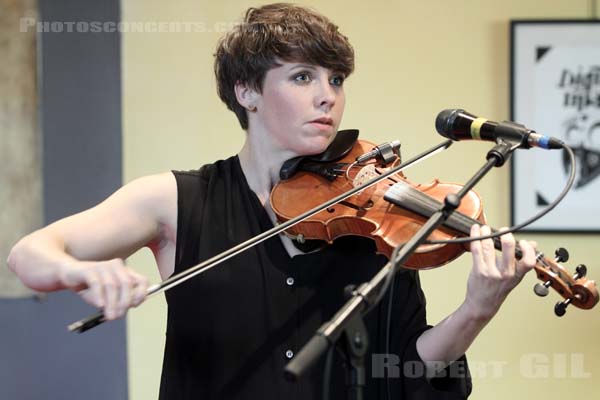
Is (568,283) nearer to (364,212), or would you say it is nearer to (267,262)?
(364,212)

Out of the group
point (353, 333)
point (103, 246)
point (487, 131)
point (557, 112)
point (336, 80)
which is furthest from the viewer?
point (557, 112)

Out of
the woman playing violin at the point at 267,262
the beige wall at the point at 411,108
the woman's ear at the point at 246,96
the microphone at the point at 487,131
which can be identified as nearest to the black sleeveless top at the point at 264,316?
the woman playing violin at the point at 267,262

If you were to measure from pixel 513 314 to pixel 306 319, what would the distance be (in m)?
1.12

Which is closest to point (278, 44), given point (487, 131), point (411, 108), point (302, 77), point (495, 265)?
point (302, 77)

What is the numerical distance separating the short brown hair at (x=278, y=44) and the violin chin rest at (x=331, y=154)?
5.5 inches

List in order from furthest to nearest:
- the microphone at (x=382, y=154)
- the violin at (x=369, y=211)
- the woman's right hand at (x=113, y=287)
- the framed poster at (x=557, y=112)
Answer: the framed poster at (x=557, y=112)
the microphone at (x=382, y=154)
the violin at (x=369, y=211)
the woman's right hand at (x=113, y=287)

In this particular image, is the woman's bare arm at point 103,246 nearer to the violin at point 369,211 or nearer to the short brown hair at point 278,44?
the violin at point 369,211

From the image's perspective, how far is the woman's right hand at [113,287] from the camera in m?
1.02

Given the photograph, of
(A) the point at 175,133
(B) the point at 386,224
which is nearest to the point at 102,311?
(B) the point at 386,224

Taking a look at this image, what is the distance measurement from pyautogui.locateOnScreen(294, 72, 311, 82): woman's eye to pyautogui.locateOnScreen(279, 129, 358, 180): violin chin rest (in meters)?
0.15

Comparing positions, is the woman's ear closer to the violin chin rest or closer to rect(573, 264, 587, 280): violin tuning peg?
the violin chin rest

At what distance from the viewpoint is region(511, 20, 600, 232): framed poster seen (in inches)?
90.2

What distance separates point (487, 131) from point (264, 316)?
0.52 metres

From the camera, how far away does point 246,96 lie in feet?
5.01
